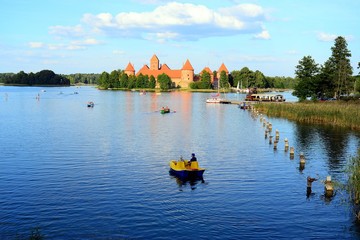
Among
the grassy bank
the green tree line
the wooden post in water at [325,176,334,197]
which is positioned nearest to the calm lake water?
the wooden post in water at [325,176,334,197]

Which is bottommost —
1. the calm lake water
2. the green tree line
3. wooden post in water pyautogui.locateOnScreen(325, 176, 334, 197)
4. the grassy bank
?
the calm lake water

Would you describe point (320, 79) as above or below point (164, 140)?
above

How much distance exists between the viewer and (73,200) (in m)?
23.8

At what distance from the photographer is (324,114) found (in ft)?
203

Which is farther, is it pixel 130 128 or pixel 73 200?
pixel 130 128

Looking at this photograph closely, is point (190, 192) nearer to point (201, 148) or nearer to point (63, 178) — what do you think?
point (63, 178)

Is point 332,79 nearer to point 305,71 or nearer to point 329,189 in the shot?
point 305,71

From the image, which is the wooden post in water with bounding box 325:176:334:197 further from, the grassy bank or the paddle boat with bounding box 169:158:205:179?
the grassy bank

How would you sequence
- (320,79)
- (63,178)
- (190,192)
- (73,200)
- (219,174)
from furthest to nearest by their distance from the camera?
(320,79), (219,174), (63,178), (190,192), (73,200)

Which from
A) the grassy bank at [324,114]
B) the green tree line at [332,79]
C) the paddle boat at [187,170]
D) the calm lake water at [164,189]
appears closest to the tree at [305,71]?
the green tree line at [332,79]

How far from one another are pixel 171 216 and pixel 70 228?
513 centimetres

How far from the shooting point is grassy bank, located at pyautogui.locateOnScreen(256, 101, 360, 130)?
5634 cm

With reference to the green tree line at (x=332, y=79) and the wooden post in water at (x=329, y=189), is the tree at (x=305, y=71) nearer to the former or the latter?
the green tree line at (x=332, y=79)

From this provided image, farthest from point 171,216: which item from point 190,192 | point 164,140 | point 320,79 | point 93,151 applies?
Answer: point 320,79
